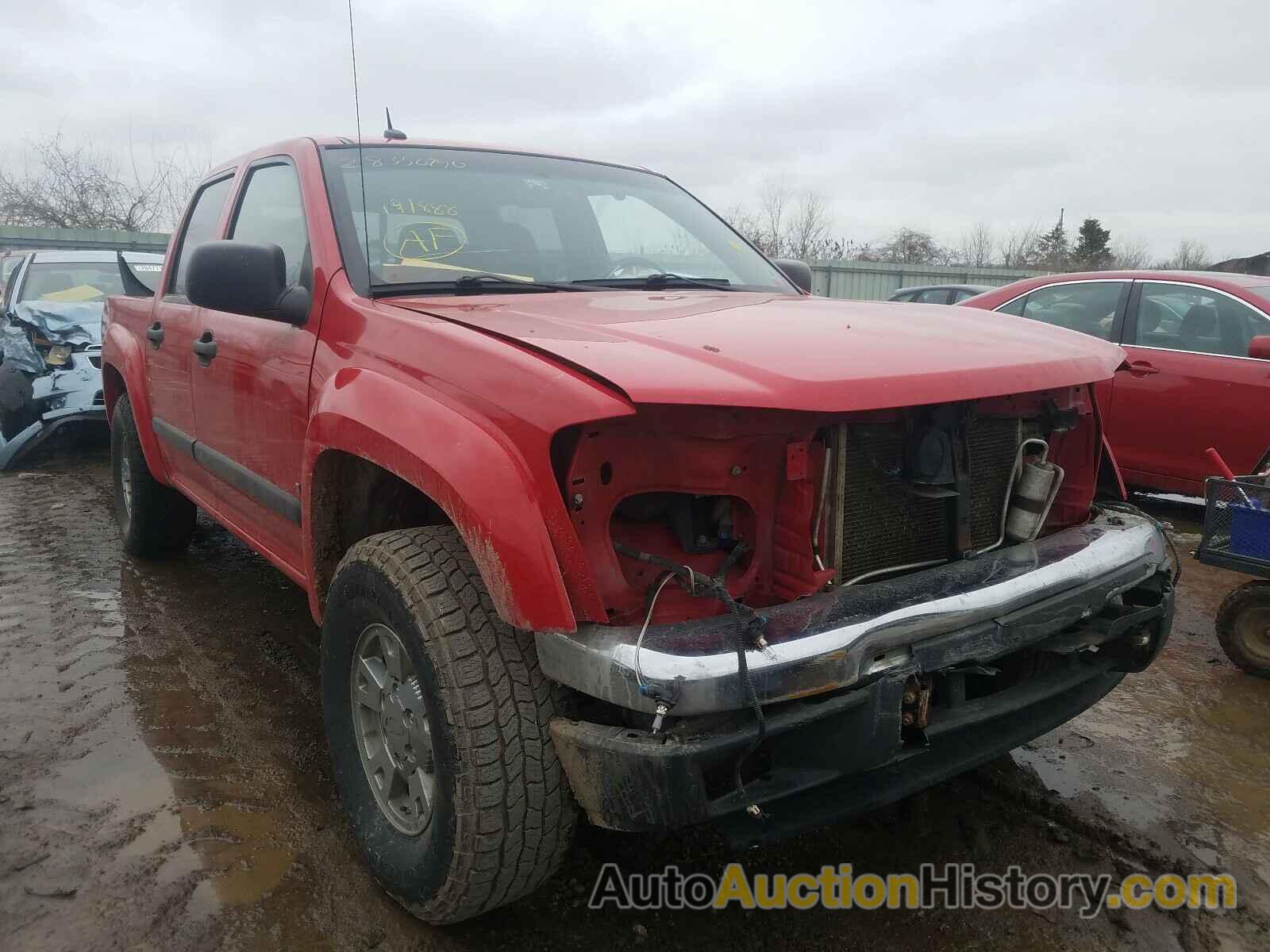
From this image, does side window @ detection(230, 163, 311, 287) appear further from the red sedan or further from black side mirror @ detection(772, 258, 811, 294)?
the red sedan

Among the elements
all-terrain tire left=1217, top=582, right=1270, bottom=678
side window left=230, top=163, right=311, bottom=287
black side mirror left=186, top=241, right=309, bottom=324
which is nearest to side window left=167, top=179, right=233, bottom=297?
side window left=230, top=163, right=311, bottom=287

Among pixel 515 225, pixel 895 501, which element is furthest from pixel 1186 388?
pixel 515 225

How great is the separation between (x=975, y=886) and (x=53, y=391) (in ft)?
23.3

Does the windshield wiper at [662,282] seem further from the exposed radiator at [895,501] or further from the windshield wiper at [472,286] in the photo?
the exposed radiator at [895,501]

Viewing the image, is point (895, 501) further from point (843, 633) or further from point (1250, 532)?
point (1250, 532)

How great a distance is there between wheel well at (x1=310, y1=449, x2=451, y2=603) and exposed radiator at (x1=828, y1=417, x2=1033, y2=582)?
106 cm

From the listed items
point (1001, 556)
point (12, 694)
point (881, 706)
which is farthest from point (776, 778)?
point (12, 694)

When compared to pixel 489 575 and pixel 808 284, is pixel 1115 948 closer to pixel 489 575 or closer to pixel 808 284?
pixel 489 575

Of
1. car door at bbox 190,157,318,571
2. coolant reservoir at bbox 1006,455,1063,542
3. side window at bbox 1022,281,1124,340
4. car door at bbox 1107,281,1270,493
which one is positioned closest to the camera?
coolant reservoir at bbox 1006,455,1063,542

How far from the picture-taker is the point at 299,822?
8.18ft

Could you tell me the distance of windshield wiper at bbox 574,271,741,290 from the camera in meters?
2.84

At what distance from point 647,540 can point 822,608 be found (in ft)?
1.29

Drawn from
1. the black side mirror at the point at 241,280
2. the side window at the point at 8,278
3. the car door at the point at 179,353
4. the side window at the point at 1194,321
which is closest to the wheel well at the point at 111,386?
the car door at the point at 179,353

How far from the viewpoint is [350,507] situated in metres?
2.51
